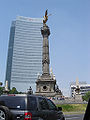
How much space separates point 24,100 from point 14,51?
438ft

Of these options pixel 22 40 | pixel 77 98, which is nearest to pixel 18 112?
pixel 77 98

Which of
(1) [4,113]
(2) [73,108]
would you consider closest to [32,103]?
(1) [4,113]

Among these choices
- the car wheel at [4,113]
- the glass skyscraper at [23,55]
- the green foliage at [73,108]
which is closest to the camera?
the car wheel at [4,113]

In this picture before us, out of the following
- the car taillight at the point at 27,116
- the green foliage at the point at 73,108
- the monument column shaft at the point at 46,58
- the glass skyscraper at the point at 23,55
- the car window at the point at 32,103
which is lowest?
the green foliage at the point at 73,108

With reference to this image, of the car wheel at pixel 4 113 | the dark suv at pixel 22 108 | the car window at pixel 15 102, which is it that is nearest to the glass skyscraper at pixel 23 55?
the dark suv at pixel 22 108

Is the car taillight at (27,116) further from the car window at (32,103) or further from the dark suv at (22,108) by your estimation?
the car window at (32,103)

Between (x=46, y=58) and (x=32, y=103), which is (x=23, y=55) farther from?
(x=32, y=103)

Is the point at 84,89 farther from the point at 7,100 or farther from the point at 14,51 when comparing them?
the point at 7,100

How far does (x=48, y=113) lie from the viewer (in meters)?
5.73

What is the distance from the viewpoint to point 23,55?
449 feet

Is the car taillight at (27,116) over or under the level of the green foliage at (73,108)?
over

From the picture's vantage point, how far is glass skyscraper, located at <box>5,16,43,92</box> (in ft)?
427

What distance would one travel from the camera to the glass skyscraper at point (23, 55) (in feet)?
427

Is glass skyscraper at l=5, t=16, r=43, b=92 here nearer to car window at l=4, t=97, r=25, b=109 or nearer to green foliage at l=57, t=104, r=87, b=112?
green foliage at l=57, t=104, r=87, b=112
